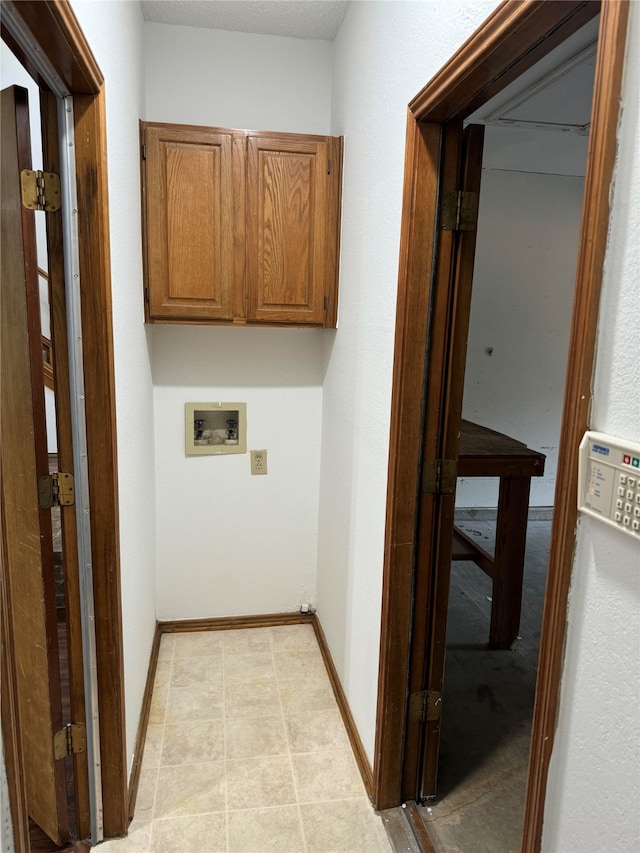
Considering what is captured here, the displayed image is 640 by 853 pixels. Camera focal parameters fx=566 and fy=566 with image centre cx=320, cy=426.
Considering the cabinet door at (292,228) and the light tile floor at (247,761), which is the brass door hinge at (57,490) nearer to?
the light tile floor at (247,761)

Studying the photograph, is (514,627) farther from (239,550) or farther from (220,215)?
(220,215)

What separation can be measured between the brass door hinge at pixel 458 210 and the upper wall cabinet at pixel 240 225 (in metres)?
0.96

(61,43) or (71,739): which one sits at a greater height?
(61,43)

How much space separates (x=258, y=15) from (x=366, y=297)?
1.32 m

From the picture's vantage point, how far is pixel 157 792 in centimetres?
189

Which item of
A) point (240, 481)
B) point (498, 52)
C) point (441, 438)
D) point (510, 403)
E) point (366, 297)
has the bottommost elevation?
point (240, 481)

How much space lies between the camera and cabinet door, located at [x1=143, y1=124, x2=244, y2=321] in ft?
7.58

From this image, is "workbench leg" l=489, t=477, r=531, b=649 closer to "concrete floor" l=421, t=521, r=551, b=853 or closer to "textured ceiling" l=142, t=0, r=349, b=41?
"concrete floor" l=421, t=521, r=551, b=853

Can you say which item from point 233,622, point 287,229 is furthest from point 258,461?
point 287,229

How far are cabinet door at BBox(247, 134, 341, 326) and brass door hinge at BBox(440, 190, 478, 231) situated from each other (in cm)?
97

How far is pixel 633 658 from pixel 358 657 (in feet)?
4.73

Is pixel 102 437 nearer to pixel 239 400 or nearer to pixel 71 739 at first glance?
pixel 71 739

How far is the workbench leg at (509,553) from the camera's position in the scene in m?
2.68

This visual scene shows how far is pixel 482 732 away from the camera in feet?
7.22
